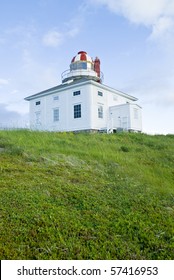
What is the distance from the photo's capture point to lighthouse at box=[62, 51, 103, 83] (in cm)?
2530

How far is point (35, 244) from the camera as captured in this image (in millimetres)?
3158

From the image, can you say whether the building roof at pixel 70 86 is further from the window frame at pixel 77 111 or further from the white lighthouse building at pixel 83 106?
the window frame at pixel 77 111

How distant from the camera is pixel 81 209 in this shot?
4227 mm

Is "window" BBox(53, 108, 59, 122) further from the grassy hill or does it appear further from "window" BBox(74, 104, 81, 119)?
the grassy hill

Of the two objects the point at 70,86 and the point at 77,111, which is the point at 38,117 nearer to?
the point at 70,86

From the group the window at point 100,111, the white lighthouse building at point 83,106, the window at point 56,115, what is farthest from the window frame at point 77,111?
the window at point 56,115

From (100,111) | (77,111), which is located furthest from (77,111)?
(100,111)

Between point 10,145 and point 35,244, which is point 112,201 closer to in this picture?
point 35,244

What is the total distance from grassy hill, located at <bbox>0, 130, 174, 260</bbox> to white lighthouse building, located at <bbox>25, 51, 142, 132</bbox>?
14906 millimetres

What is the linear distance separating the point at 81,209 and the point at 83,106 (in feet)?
60.4

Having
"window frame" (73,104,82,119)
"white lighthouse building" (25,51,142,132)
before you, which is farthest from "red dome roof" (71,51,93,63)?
"window frame" (73,104,82,119)

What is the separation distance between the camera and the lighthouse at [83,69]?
25.3 m
